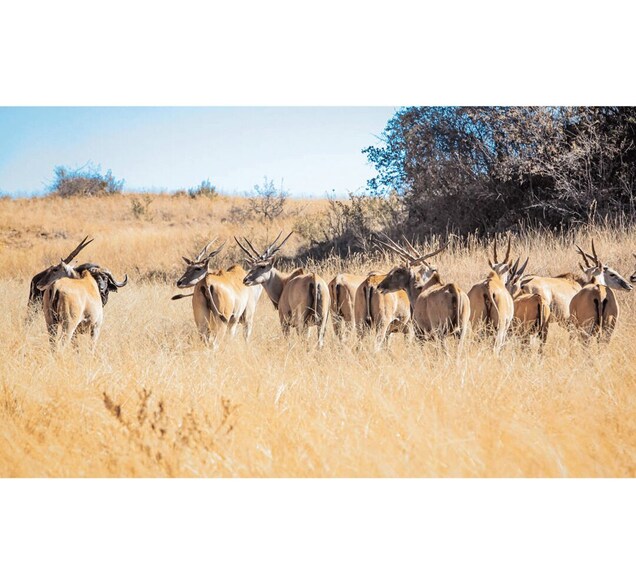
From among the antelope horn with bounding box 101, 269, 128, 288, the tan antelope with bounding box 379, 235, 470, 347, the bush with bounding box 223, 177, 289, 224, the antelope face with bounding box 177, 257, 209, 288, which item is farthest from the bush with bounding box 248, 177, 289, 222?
the antelope horn with bounding box 101, 269, 128, 288

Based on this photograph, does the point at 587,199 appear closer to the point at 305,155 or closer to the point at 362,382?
the point at 305,155

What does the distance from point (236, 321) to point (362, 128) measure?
263cm

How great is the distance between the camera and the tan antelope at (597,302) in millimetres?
6547

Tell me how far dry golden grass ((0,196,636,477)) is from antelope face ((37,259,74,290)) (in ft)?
0.52

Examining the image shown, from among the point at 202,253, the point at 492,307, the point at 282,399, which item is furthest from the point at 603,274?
the point at 202,253

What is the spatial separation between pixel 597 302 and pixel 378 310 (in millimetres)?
2160

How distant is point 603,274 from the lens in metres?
6.88

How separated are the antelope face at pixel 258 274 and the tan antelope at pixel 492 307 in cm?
247

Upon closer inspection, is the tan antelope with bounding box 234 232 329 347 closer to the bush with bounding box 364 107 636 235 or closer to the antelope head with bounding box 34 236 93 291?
the bush with bounding box 364 107 636 235

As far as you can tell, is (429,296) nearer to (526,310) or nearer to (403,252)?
(403,252)

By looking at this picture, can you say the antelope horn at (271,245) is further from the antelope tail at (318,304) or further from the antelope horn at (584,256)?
the antelope horn at (584,256)

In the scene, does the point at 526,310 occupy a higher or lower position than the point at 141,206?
lower

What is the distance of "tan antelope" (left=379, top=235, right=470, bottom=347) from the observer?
6.45 m
